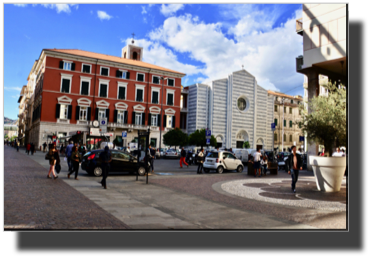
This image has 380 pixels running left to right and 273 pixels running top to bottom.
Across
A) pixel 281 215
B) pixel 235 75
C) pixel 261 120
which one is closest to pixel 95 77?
pixel 235 75

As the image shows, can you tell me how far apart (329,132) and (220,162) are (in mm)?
9064

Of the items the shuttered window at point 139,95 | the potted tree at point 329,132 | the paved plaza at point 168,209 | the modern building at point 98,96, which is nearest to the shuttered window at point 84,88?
the modern building at point 98,96

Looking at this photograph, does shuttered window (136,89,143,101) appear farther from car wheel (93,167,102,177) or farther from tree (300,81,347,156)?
tree (300,81,347,156)

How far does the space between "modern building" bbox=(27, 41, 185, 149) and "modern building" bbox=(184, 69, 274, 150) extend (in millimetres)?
6691

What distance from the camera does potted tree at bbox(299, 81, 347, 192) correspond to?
10461 mm

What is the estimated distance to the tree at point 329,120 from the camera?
10.8 meters

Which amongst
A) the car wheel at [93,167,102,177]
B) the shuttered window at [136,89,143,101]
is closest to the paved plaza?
the car wheel at [93,167,102,177]

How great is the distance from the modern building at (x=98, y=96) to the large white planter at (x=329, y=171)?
33175 mm

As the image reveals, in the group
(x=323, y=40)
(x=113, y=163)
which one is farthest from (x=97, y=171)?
(x=323, y=40)
